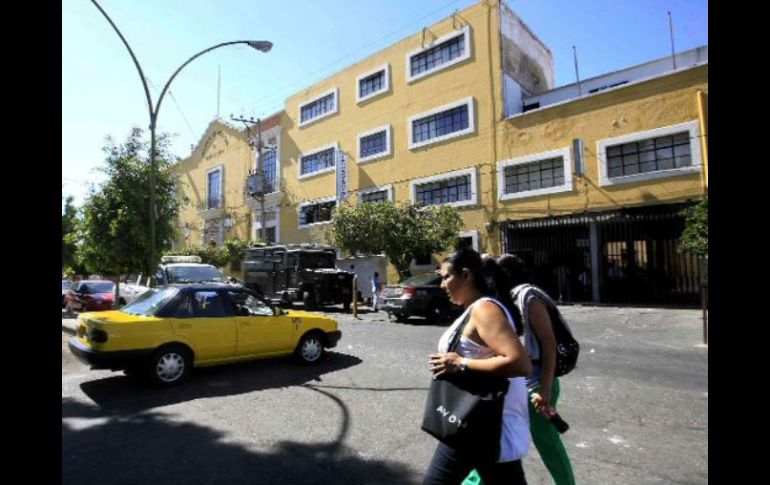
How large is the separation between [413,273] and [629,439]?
19.8m

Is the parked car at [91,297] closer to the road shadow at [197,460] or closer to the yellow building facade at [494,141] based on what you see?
the yellow building facade at [494,141]

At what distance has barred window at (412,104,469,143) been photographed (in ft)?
78.2

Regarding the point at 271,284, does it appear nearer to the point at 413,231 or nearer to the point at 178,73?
the point at 413,231

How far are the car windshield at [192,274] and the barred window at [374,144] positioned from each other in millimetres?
13472

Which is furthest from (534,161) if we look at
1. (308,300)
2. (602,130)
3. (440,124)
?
(308,300)

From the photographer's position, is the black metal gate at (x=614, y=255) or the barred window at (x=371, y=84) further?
the barred window at (x=371, y=84)

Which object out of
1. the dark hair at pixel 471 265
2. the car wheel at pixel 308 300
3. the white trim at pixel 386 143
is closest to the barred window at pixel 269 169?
the white trim at pixel 386 143

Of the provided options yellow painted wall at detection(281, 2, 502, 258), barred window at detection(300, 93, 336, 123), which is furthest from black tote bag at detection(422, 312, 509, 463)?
barred window at detection(300, 93, 336, 123)

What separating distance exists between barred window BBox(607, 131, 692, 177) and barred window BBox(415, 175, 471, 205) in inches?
257

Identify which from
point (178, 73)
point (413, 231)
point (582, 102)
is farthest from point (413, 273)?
point (178, 73)

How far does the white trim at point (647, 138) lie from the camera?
16906 millimetres

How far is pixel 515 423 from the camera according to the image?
7.80 feet

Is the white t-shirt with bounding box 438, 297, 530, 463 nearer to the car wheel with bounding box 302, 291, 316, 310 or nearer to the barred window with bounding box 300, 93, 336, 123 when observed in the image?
the car wheel with bounding box 302, 291, 316, 310

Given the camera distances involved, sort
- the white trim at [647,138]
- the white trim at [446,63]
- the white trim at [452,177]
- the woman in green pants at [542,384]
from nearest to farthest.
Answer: the woman in green pants at [542,384] < the white trim at [647,138] < the white trim at [452,177] < the white trim at [446,63]
